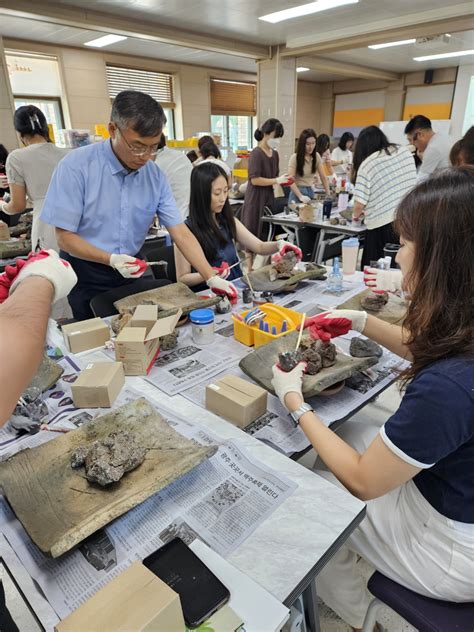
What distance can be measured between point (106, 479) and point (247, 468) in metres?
0.31

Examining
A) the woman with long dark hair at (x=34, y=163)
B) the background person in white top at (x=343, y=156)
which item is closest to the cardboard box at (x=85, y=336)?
the woman with long dark hair at (x=34, y=163)

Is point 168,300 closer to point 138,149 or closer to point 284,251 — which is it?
point 138,149

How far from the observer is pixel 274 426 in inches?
44.4

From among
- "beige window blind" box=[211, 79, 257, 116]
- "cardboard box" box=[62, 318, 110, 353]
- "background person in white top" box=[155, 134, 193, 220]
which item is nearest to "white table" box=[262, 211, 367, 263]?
"background person in white top" box=[155, 134, 193, 220]

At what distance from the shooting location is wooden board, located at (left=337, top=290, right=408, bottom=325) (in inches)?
64.8

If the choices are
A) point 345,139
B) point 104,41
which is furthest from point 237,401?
point 104,41

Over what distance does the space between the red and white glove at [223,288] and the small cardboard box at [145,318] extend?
0.46m

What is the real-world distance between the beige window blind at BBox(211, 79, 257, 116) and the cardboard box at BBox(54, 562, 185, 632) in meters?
9.75

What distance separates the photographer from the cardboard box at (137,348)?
1.31m

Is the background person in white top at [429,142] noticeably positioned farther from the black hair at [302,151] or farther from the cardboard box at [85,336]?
the cardboard box at [85,336]

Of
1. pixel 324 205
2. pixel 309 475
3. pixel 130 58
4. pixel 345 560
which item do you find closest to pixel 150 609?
pixel 309 475

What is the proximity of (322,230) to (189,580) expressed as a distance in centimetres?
361

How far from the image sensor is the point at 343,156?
6.84m

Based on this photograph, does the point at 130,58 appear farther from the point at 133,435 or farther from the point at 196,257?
the point at 133,435
